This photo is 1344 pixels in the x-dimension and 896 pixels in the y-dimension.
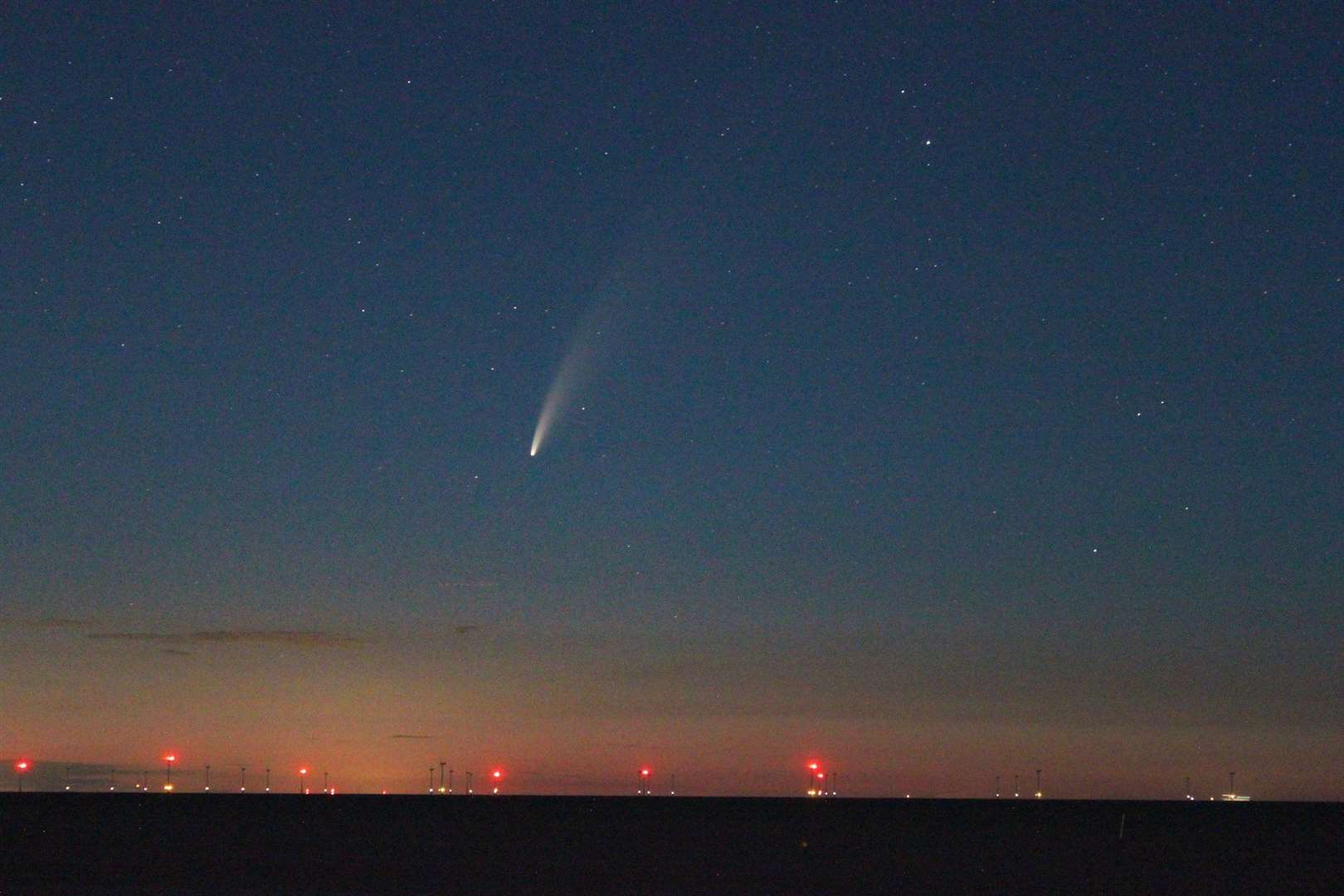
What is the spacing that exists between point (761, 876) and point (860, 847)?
19307mm

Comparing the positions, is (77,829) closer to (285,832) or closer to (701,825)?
(285,832)

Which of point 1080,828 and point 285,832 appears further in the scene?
point 1080,828

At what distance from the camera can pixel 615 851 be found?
55312 millimetres

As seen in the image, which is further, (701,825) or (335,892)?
(701,825)

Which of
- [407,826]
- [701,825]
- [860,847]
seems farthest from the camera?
[701,825]

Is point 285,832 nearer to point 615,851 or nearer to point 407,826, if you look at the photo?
point 407,826

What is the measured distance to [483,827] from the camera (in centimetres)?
8125

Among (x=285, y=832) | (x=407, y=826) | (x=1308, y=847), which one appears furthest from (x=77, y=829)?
(x=1308, y=847)

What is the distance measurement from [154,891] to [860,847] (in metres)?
32.8

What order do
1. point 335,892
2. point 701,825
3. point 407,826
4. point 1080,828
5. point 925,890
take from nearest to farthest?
point 335,892
point 925,890
point 407,826
point 701,825
point 1080,828

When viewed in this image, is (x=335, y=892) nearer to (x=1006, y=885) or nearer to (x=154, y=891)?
(x=154, y=891)

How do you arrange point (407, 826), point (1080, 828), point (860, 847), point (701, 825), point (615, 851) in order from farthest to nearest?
point (1080, 828) < point (701, 825) < point (407, 826) < point (860, 847) < point (615, 851)

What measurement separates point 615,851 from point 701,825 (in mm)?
32465

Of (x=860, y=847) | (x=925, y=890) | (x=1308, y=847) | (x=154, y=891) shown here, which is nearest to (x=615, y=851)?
(x=860, y=847)
